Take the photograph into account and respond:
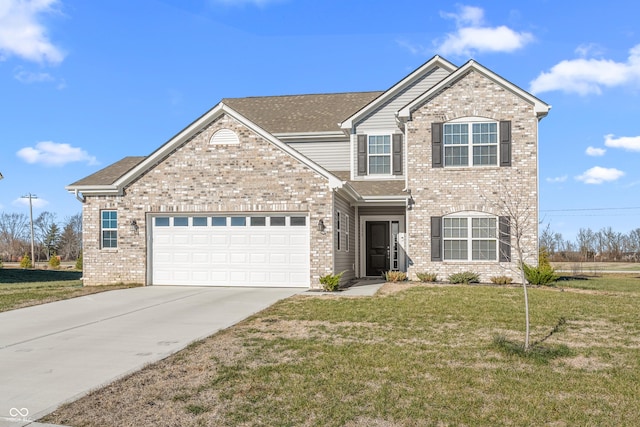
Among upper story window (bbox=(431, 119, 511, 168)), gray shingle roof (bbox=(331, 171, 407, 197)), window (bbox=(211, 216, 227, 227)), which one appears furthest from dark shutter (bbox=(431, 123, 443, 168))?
window (bbox=(211, 216, 227, 227))

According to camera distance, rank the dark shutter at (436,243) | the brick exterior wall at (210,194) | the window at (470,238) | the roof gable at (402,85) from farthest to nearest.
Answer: the roof gable at (402,85)
the dark shutter at (436,243)
the window at (470,238)
the brick exterior wall at (210,194)

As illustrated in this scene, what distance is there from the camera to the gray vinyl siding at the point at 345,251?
17.0 meters

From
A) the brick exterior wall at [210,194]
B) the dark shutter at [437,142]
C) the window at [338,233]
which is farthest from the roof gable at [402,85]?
the brick exterior wall at [210,194]

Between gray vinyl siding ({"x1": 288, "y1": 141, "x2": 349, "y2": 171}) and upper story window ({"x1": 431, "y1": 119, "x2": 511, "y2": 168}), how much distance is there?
436 cm

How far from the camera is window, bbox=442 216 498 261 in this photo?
1834 centimetres

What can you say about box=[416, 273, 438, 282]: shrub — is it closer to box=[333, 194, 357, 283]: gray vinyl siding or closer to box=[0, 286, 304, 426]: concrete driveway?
box=[333, 194, 357, 283]: gray vinyl siding

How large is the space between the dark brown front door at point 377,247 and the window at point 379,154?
84.1 inches

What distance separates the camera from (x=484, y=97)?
18422mm

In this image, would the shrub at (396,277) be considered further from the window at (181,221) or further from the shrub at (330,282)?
the window at (181,221)

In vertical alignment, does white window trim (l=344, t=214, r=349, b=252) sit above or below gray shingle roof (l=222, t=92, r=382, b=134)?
below

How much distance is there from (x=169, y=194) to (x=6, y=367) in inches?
407

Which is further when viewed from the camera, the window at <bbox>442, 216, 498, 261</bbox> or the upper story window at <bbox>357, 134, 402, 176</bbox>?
the upper story window at <bbox>357, 134, 402, 176</bbox>

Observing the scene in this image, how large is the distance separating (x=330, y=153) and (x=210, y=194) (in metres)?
6.65

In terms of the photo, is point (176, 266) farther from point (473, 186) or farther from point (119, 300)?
point (473, 186)
